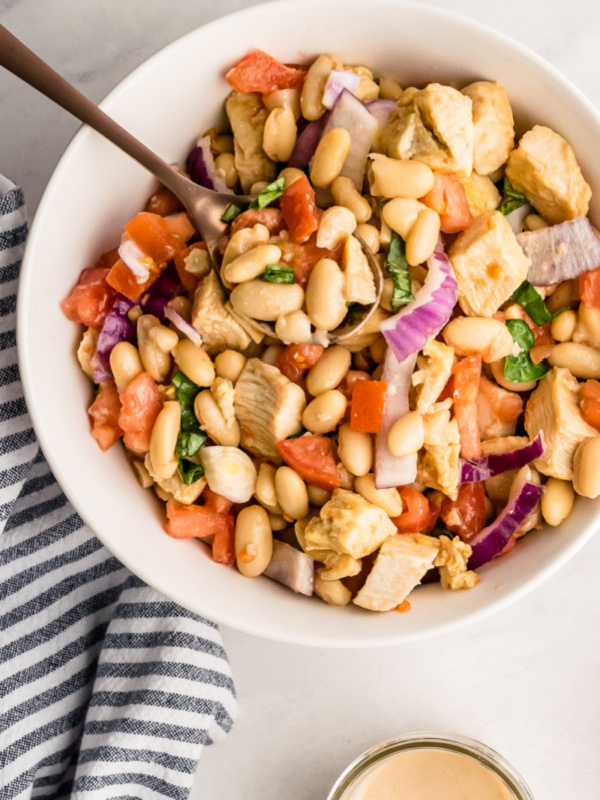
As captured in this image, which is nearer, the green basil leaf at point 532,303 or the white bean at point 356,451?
the white bean at point 356,451

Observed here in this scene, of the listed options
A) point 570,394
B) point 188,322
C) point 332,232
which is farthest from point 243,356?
point 570,394

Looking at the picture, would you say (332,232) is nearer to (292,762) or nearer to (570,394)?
(570,394)

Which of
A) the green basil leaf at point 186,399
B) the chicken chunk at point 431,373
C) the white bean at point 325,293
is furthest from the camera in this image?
the green basil leaf at point 186,399

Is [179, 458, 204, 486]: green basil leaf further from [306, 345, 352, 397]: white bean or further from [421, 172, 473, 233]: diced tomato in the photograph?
[421, 172, 473, 233]: diced tomato

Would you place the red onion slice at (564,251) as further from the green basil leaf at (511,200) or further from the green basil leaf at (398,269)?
the green basil leaf at (398,269)

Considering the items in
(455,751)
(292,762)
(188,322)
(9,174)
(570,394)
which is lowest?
(292,762)

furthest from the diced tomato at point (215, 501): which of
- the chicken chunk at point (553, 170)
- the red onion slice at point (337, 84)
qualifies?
the chicken chunk at point (553, 170)
